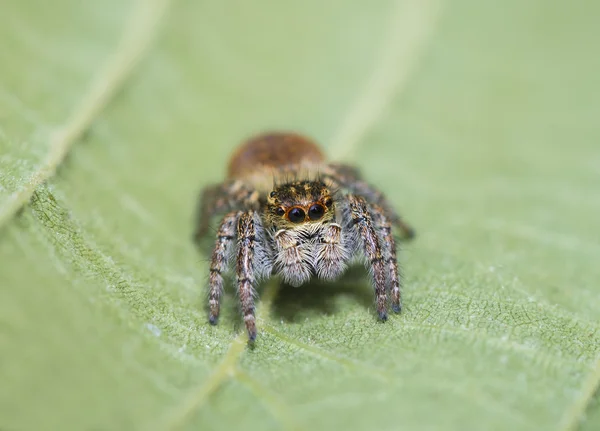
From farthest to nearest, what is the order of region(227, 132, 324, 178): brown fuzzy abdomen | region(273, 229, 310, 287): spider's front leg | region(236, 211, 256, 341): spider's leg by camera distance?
1. region(227, 132, 324, 178): brown fuzzy abdomen
2. region(273, 229, 310, 287): spider's front leg
3. region(236, 211, 256, 341): spider's leg

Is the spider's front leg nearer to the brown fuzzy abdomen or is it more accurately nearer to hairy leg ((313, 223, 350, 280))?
hairy leg ((313, 223, 350, 280))

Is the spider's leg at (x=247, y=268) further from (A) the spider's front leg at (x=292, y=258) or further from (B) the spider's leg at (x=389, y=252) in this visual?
(B) the spider's leg at (x=389, y=252)

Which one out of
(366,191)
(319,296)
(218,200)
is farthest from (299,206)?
(218,200)

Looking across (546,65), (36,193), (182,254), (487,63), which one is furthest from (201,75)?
(546,65)

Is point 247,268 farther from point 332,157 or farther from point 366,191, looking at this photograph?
point 332,157

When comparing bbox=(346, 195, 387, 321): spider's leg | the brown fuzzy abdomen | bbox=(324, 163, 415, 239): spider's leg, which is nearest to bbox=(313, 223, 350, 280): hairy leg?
bbox=(346, 195, 387, 321): spider's leg

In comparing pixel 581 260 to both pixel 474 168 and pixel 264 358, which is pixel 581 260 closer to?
pixel 474 168

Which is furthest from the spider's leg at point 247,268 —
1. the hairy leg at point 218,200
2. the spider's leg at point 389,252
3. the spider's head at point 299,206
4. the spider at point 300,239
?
the spider's leg at point 389,252
